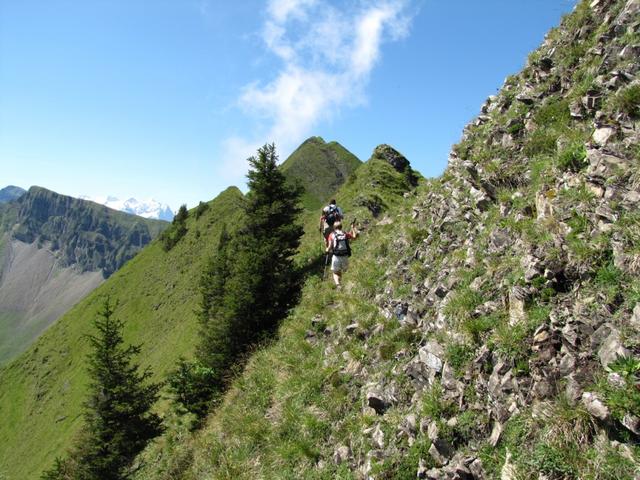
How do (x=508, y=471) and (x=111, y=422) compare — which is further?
(x=111, y=422)

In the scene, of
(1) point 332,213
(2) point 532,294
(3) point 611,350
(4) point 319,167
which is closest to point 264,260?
(1) point 332,213

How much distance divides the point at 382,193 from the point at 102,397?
91.4 ft

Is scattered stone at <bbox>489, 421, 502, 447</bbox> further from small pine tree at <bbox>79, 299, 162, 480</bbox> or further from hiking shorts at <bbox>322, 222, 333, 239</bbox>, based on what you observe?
small pine tree at <bbox>79, 299, 162, 480</bbox>

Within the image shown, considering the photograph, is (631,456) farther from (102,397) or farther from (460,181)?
(102,397)

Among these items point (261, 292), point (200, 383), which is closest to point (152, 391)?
point (200, 383)

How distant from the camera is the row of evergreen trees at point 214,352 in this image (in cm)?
2088

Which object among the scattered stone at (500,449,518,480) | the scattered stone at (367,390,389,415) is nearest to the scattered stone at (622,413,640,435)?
the scattered stone at (500,449,518,480)

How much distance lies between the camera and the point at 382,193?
1513 inches

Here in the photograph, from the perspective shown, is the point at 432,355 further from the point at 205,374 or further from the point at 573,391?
the point at 205,374

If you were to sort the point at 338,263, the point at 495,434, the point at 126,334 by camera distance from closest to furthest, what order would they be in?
the point at 495,434 < the point at 338,263 < the point at 126,334

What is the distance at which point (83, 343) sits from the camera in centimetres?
7869

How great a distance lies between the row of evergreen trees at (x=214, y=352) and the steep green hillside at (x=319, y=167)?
74284 millimetres

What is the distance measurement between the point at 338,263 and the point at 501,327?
1079cm

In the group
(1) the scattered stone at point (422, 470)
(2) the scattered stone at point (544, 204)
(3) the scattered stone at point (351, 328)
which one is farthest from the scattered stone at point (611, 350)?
(3) the scattered stone at point (351, 328)
